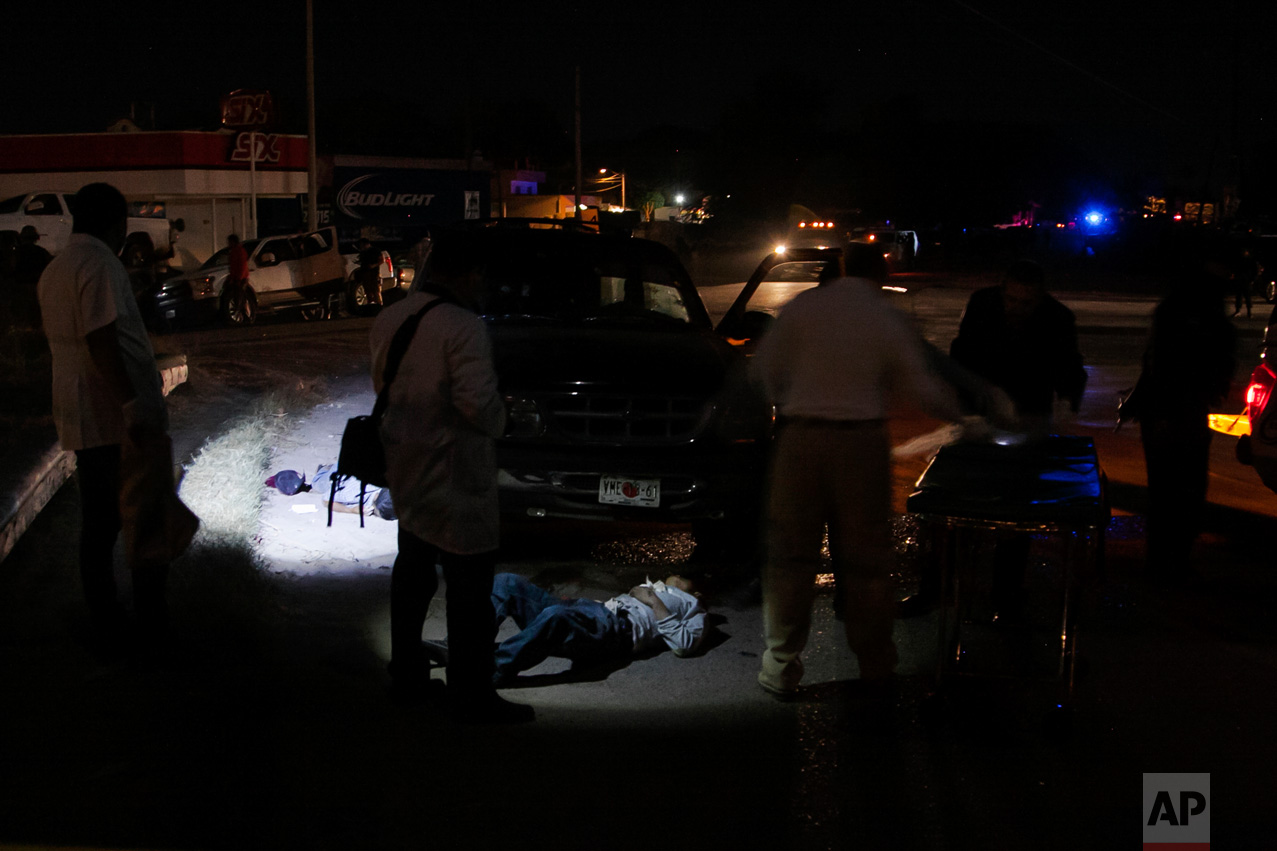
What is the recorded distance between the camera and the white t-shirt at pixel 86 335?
4.54 metres

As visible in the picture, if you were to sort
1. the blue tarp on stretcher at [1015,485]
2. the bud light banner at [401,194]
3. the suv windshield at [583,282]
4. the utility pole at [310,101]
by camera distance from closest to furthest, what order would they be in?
the blue tarp on stretcher at [1015,485] → the suv windshield at [583,282] → the utility pole at [310,101] → the bud light banner at [401,194]

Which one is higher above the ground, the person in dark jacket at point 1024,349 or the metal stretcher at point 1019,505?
the person in dark jacket at point 1024,349

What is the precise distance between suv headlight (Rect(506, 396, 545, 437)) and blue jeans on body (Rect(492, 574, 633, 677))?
1.17m

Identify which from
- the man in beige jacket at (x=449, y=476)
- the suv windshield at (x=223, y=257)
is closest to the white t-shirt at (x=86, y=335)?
the man in beige jacket at (x=449, y=476)

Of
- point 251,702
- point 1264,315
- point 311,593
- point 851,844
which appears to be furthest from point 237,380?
point 1264,315

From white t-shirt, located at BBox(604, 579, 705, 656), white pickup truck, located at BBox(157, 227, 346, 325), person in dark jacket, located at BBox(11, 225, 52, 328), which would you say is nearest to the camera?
white t-shirt, located at BBox(604, 579, 705, 656)

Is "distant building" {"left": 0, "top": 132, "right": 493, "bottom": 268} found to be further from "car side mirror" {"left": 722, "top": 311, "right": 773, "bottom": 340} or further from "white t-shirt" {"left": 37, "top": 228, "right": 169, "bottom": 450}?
"white t-shirt" {"left": 37, "top": 228, "right": 169, "bottom": 450}

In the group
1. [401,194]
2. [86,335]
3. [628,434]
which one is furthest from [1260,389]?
[401,194]

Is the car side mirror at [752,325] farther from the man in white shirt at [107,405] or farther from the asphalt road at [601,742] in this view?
the man in white shirt at [107,405]

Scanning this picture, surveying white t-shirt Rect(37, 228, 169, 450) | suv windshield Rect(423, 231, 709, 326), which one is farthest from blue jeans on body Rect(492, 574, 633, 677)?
→ suv windshield Rect(423, 231, 709, 326)

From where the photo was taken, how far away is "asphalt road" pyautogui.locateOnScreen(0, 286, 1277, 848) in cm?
377

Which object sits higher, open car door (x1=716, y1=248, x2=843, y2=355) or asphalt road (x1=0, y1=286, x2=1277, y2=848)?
open car door (x1=716, y1=248, x2=843, y2=355)

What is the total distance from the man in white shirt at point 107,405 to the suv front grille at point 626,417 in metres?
2.15

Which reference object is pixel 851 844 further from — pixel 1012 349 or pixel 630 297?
pixel 630 297
